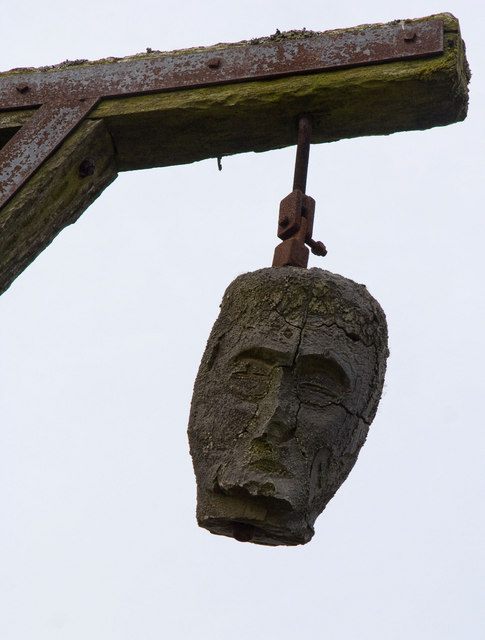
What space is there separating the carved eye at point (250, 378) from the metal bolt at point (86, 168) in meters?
0.80

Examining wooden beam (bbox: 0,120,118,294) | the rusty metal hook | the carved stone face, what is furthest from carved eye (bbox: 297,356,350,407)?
wooden beam (bbox: 0,120,118,294)

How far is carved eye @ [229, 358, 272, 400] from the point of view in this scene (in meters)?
3.39

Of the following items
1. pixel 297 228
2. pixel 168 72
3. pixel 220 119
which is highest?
pixel 168 72

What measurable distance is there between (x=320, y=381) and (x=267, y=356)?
157 mm

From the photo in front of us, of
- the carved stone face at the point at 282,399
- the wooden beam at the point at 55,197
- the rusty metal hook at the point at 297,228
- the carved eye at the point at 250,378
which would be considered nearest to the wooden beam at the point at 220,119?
the wooden beam at the point at 55,197

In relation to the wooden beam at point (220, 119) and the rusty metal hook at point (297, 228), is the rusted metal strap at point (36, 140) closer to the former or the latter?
the wooden beam at point (220, 119)

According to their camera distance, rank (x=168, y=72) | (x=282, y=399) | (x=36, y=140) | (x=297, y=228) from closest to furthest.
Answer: (x=282, y=399) < (x=297, y=228) < (x=36, y=140) < (x=168, y=72)

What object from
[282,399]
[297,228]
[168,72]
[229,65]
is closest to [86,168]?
[168,72]

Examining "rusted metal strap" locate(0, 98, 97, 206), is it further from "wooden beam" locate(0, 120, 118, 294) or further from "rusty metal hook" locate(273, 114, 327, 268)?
"rusty metal hook" locate(273, 114, 327, 268)

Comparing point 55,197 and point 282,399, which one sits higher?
point 55,197

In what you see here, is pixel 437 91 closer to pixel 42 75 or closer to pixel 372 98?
pixel 372 98

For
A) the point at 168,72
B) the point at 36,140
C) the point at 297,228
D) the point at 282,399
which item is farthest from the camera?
the point at 168,72

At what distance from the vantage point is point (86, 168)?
3.82 meters

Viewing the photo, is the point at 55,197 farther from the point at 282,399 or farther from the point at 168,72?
the point at 282,399
